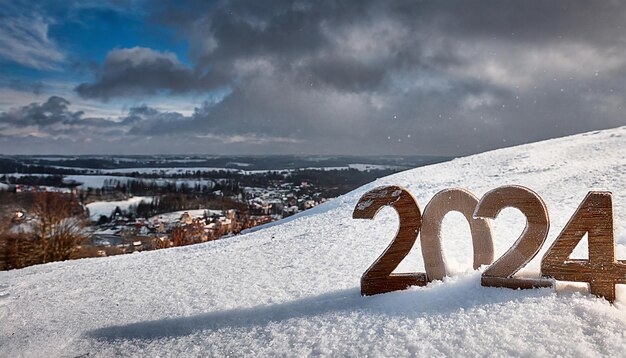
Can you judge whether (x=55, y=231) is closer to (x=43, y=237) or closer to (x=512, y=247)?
(x=43, y=237)

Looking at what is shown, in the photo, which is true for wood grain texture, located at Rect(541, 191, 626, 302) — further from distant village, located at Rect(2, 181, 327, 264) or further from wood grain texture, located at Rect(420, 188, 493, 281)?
distant village, located at Rect(2, 181, 327, 264)

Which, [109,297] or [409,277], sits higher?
[409,277]

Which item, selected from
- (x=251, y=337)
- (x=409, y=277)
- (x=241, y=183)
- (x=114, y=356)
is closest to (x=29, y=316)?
(x=114, y=356)

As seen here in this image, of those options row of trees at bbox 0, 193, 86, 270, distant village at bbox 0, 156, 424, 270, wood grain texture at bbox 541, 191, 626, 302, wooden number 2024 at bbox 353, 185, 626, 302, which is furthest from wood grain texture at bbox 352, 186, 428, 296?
row of trees at bbox 0, 193, 86, 270

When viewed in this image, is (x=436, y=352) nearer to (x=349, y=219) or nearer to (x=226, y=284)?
(x=226, y=284)

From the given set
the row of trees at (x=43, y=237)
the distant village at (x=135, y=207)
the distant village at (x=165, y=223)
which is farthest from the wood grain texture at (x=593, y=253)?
the row of trees at (x=43, y=237)

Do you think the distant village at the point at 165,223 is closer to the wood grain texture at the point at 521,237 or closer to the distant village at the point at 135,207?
the distant village at the point at 135,207
